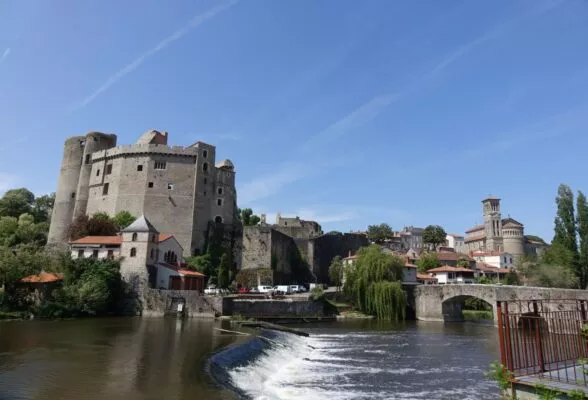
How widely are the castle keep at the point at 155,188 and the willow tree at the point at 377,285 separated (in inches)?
925

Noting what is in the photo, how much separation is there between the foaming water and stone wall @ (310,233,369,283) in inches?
1497

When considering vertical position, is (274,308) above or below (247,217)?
below

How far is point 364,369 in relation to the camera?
63.8 feet

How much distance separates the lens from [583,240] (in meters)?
45.2

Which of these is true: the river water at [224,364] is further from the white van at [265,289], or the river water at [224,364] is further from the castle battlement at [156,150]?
the castle battlement at [156,150]

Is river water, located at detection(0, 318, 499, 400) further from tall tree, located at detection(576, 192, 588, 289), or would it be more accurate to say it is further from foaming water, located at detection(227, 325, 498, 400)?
tall tree, located at detection(576, 192, 588, 289)

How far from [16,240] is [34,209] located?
22.3 m

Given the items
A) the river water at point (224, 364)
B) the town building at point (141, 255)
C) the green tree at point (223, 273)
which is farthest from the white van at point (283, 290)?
the river water at point (224, 364)

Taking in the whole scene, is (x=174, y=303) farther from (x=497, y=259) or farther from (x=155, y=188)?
(x=497, y=259)

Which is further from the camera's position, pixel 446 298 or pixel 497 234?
pixel 497 234

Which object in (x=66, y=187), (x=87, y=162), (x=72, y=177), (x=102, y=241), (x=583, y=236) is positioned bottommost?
(x=102, y=241)

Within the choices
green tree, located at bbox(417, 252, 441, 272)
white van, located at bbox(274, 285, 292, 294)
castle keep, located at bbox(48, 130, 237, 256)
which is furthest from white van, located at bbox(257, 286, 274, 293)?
green tree, located at bbox(417, 252, 441, 272)

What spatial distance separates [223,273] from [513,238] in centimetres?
7884

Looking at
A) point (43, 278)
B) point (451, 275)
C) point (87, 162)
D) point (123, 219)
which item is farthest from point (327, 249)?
point (43, 278)
